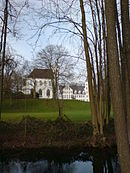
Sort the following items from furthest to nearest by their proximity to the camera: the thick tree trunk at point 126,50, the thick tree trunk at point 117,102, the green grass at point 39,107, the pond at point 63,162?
the green grass at point 39,107 < the pond at point 63,162 < the thick tree trunk at point 126,50 < the thick tree trunk at point 117,102

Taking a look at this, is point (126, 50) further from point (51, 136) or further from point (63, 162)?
point (51, 136)

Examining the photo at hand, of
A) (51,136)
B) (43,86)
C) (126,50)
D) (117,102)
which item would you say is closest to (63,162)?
(51,136)

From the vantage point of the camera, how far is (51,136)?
36.0ft

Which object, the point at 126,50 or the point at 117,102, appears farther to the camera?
the point at 126,50

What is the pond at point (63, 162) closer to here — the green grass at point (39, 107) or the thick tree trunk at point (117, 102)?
the thick tree trunk at point (117, 102)

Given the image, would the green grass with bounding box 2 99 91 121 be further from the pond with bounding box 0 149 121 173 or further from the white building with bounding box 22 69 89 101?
the pond with bounding box 0 149 121 173

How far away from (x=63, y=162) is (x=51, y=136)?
9.77 ft

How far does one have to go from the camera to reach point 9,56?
11352 mm

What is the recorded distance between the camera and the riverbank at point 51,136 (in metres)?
10.0

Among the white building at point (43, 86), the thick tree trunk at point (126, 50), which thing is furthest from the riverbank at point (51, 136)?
the thick tree trunk at point (126, 50)

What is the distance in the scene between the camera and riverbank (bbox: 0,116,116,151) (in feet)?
32.9

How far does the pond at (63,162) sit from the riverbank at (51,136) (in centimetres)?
77

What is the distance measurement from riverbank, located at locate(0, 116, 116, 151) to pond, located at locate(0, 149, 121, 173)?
774 mm

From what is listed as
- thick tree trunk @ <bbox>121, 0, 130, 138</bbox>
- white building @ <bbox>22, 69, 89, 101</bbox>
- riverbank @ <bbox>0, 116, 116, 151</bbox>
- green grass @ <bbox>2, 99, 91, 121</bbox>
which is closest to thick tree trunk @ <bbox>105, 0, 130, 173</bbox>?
thick tree trunk @ <bbox>121, 0, 130, 138</bbox>
